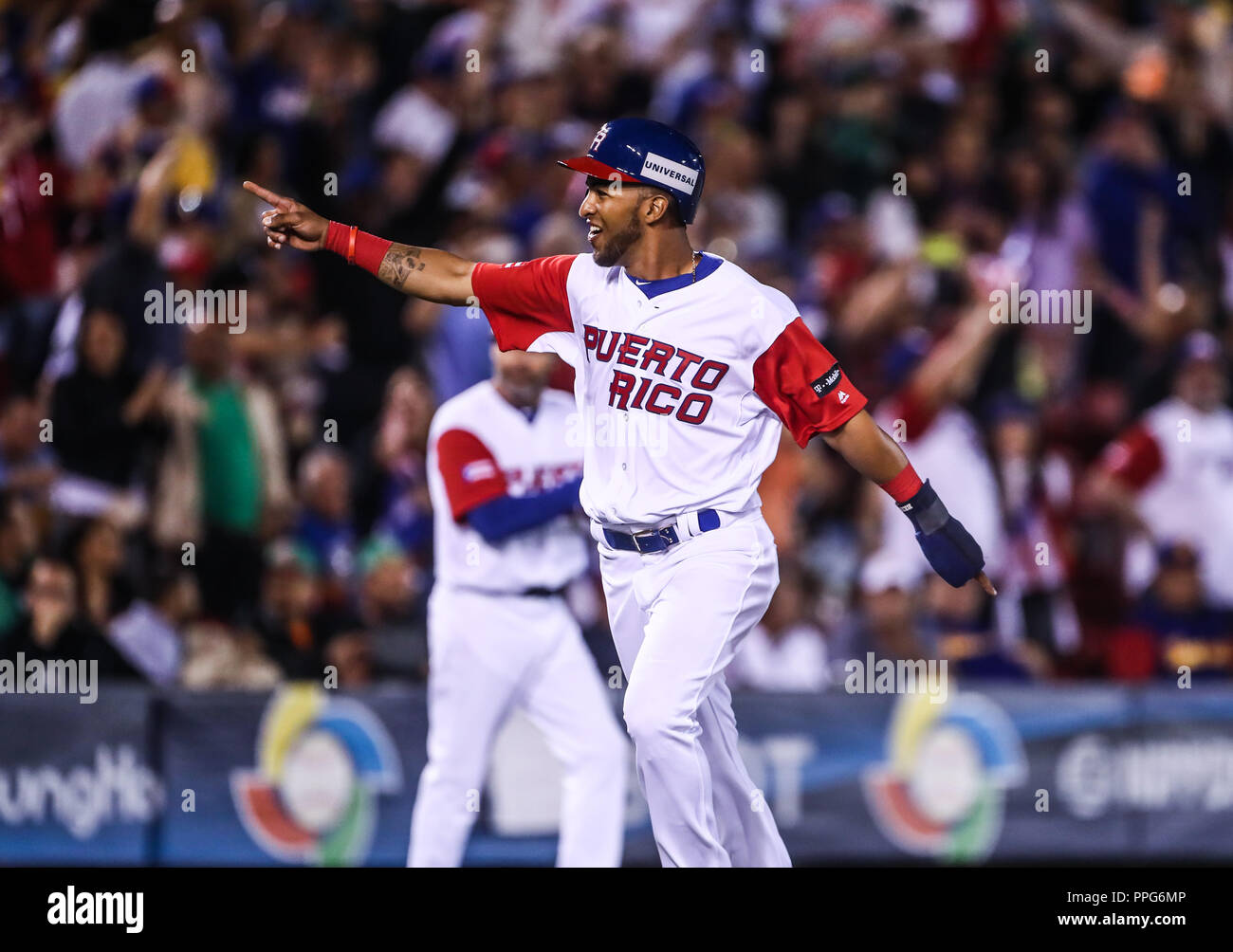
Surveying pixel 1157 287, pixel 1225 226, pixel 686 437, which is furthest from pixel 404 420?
pixel 1225 226

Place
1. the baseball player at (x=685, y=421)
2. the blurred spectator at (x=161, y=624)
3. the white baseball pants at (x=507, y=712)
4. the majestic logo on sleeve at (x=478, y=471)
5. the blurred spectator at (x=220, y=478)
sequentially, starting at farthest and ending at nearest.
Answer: the blurred spectator at (x=220, y=478) < the blurred spectator at (x=161, y=624) < the majestic logo on sleeve at (x=478, y=471) < the white baseball pants at (x=507, y=712) < the baseball player at (x=685, y=421)

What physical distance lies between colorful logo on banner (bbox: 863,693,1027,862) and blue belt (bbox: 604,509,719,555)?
328 centimetres

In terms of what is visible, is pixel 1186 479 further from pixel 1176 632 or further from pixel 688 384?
pixel 688 384

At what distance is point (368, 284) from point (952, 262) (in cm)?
333

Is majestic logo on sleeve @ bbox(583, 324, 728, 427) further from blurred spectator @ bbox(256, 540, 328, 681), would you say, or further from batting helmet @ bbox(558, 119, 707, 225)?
blurred spectator @ bbox(256, 540, 328, 681)

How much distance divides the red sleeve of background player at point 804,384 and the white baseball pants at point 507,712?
2006mm

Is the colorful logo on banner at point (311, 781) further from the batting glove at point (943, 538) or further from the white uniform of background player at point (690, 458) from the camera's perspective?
the batting glove at point (943, 538)

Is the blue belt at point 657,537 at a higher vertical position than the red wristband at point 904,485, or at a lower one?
lower

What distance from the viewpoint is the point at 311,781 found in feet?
26.7

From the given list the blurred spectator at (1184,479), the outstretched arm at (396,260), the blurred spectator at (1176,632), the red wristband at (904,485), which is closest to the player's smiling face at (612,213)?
the outstretched arm at (396,260)

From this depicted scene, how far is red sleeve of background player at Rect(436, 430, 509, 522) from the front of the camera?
6.92 m

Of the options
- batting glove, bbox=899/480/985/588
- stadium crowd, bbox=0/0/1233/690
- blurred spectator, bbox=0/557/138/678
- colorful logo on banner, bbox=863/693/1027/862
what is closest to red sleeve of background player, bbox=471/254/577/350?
batting glove, bbox=899/480/985/588

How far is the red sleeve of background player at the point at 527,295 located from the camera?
5.58 m

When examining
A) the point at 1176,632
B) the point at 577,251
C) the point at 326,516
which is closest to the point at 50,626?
the point at 326,516
